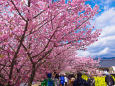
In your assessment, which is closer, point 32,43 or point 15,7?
point 15,7

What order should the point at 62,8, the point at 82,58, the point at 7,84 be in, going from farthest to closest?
the point at 82,58
the point at 7,84
the point at 62,8

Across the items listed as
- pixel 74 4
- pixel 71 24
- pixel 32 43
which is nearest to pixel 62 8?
pixel 74 4

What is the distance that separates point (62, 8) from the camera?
459 cm

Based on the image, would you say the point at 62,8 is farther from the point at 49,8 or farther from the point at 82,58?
the point at 82,58

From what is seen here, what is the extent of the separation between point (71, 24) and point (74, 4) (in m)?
0.91

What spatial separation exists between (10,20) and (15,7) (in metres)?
0.88

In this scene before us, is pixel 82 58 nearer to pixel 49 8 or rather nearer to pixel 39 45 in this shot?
pixel 39 45

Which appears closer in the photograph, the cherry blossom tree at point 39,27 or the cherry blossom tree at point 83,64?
the cherry blossom tree at point 39,27

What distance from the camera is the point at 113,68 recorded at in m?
31.6

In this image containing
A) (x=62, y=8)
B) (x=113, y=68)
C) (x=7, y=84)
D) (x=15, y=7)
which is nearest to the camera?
(x=15, y=7)

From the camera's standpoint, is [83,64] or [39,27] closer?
[39,27]

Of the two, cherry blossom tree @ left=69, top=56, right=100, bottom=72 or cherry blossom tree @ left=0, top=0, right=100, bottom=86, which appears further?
cherry blossom tree @ left=69, top=56, right=100, bottom=72

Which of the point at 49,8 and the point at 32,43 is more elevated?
the point at 49,8

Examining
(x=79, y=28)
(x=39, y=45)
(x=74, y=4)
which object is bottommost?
(x=39, y=45)
